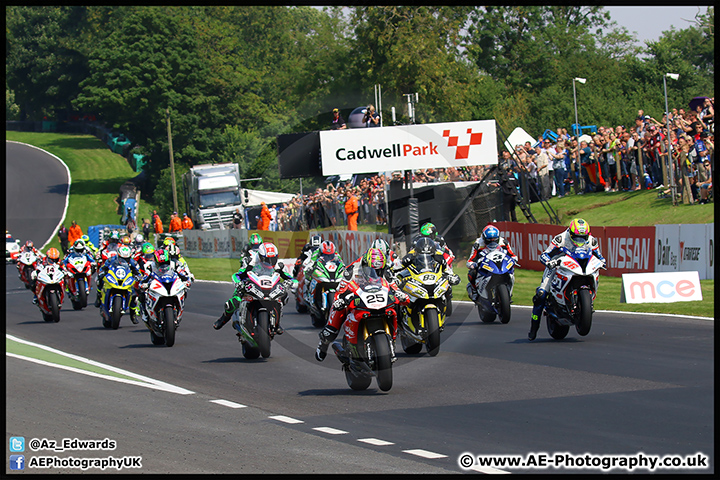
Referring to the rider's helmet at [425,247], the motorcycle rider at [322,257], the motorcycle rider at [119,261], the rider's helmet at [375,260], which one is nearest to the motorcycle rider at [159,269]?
the motorcycle rider at [119,261]

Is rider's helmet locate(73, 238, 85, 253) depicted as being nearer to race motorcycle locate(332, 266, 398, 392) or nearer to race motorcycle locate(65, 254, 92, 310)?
race motorcycle locate(65, 254, 92, 310)

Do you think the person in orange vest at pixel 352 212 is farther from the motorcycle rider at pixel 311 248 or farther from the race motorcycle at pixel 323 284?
the race motorcycle at pixel 323 284

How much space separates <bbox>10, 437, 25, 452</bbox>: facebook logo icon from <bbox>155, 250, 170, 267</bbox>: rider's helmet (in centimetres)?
741

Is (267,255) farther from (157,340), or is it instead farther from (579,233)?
(579,233)

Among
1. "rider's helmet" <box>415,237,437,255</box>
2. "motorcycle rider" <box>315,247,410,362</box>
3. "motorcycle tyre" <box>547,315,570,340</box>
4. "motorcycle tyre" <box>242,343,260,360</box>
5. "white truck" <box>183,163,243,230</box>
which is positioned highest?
"white truck" <box>183,163,243,230</box>

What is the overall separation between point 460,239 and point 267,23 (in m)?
95.9

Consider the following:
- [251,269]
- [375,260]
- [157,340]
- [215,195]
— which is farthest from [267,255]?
[215,195]

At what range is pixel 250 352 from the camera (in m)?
14.5

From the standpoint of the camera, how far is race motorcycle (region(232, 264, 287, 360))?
44.5 ft

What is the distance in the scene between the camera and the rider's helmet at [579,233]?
14.4 m

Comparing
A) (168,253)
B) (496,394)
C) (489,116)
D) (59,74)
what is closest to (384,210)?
(168,253)

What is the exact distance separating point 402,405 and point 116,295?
34.2 ft

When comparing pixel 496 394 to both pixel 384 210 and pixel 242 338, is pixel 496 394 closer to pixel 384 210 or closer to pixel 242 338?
pixel 242 338

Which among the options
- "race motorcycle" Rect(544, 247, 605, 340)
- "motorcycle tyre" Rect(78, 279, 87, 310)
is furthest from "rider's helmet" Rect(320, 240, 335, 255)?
"motorcycle tyre" Rect(78, 279, 87, 310)
